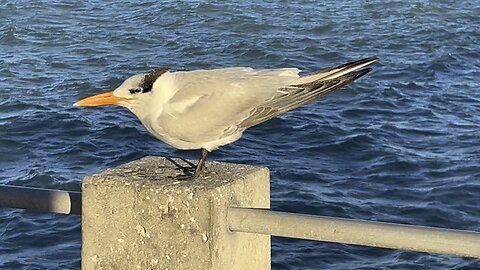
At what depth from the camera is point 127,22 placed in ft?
63.6

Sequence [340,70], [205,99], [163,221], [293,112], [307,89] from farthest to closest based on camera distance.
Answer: [293,112]
[205,99]
[307,89]
[340,70]
[163,221]

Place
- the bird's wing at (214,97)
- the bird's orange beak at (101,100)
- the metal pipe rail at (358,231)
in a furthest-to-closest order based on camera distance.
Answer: the bird's wing at (214,97)
the bird's orange beak at (101,100)
the metal pipe rail at (358,231)

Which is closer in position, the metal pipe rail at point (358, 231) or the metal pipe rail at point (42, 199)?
the metal pipe rail at point (358, 231)

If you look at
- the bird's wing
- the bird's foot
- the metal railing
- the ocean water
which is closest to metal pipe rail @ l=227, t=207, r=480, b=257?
the metal railing

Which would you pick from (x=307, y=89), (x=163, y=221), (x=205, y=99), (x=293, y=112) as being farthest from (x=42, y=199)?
(x=293, y=112)

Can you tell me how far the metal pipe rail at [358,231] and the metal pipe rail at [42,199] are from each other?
1.92 feet

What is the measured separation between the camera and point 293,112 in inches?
559

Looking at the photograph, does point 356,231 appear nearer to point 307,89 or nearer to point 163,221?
point 163,221

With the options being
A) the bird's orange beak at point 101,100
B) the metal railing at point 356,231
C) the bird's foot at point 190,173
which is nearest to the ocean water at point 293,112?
the bird's orange beak at point 101,100

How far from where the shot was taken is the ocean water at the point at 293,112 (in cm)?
1045

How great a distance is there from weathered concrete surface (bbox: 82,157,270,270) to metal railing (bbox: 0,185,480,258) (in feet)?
0.27

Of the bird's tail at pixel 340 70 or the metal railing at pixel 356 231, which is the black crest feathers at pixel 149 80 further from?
the metal railing at pixel 356 231

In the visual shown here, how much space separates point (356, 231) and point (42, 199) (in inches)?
42.0

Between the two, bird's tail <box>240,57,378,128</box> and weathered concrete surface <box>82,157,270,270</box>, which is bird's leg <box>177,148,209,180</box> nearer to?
weathered concrete surface <box>82,157,270,270</box>
